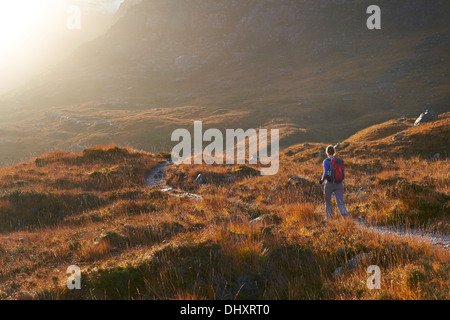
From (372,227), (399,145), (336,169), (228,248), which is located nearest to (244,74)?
(399,145)

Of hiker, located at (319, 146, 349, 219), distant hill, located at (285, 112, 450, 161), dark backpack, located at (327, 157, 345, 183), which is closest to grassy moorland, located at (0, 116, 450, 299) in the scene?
hiker, located at (319, 146, 349, 219)

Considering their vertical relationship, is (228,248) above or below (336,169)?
below

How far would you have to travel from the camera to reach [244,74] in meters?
116

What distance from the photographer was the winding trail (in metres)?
6.82

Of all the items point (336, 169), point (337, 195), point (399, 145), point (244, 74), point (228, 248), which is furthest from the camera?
point (244, 74)

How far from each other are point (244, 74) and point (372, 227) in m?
113

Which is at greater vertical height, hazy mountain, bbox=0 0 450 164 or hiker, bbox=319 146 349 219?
hazy mountain, bbox=0 0 450 164

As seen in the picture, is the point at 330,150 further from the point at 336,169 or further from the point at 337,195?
the point at 337,195

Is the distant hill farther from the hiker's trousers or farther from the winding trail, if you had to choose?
the hiker's trousers

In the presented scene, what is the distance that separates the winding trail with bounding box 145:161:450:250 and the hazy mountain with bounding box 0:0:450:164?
28.4 m

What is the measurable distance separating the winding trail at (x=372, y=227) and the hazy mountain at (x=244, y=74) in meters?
28.4

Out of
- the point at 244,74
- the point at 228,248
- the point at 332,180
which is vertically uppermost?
the point at 244,74

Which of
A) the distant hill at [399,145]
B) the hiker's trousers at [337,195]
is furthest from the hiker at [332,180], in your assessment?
the distant hill at [399,145]

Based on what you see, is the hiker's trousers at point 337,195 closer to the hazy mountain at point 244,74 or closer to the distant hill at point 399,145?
the distant hill at point 399,145
